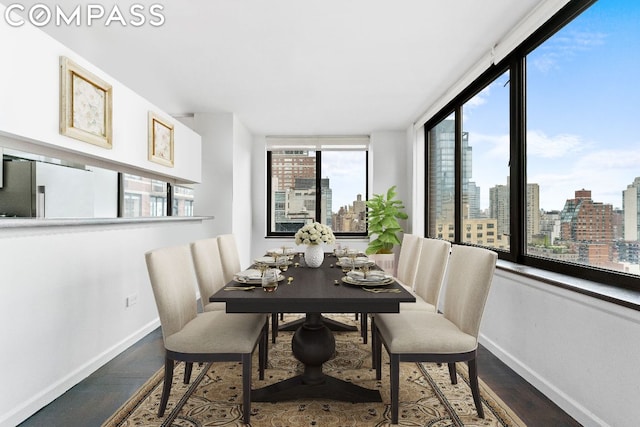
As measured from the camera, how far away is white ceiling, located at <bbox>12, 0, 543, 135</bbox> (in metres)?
2.63

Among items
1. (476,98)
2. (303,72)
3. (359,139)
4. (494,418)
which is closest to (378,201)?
(359,139)

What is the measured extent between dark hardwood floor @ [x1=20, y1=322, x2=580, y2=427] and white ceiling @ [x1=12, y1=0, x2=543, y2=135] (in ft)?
8.22

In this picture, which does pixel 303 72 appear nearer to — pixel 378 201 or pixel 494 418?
pixel 378 201

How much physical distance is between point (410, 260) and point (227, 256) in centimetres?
161

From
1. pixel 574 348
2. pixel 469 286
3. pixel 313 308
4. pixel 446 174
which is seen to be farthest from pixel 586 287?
pixel 446 174

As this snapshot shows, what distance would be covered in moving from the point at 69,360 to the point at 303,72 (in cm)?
302

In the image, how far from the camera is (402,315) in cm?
239

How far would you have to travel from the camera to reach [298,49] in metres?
3.23

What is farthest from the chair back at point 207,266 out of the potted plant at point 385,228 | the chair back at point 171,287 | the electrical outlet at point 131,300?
the potted plant at point 385,228

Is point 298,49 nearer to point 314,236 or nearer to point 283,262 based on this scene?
point 314,236

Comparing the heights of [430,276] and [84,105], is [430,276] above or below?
below

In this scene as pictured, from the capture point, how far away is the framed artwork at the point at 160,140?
11.5 feet

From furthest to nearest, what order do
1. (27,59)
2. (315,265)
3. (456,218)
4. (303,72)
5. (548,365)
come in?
(456,218), (303,72), (315,265), (548,365), (27,59)

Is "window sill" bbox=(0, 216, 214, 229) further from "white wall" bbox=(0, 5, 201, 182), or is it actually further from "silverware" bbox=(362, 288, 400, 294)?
"silverware" bbox=(362, 288, 400, 294)
